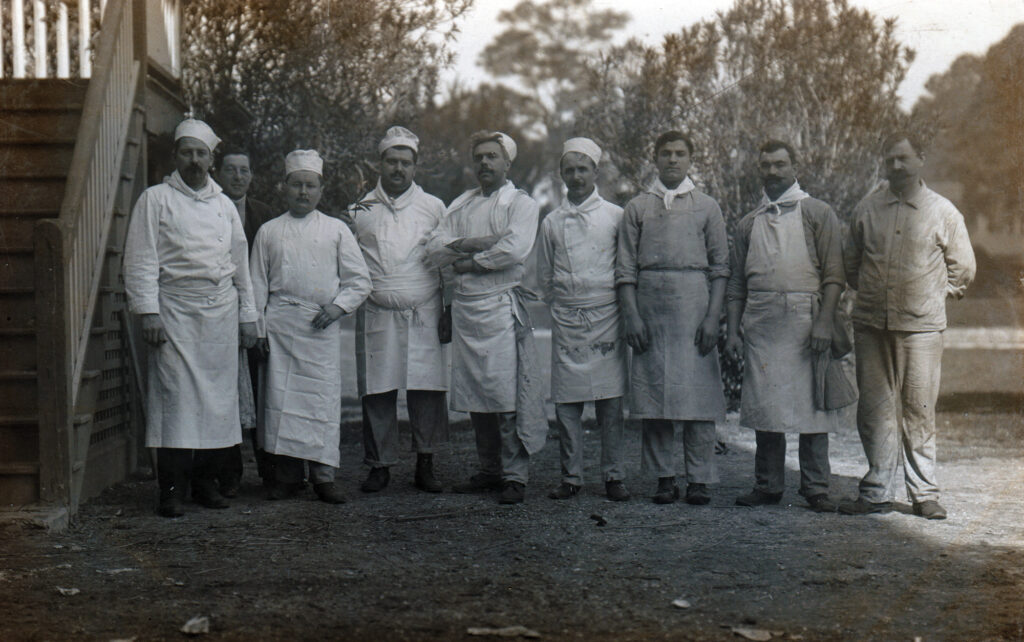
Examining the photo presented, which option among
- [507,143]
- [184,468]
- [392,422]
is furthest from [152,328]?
[507,143]

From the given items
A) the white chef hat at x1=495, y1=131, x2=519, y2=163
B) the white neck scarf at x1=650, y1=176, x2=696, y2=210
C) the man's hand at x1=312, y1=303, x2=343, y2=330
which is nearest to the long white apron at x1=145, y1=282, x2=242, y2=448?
the man's hand at x1=312, y1=303, x2=343, y2=330

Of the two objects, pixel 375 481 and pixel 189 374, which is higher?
pixel 189 374

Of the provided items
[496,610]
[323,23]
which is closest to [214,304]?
[496,610]

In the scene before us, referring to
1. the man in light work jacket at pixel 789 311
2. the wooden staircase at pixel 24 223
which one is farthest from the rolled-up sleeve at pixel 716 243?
the wooden staircase at pixel 24 223

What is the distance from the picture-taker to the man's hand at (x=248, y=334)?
530 cm

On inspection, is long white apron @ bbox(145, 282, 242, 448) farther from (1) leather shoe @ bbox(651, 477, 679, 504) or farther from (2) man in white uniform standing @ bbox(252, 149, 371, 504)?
(1) leather shoe @ bbox(651, 477, 679, 504)

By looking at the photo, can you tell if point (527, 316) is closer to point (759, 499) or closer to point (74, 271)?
point (759, 499)

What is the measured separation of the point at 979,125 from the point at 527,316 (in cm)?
722

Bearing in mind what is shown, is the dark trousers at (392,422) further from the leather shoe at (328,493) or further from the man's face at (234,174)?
the man's face at (234,174)

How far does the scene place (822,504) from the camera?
16.9ft

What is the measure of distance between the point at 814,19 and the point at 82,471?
7.67 meters

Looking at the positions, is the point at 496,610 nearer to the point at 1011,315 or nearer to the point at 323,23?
the point at 323,23

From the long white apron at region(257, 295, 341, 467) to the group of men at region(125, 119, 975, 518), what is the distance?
11 millimetres

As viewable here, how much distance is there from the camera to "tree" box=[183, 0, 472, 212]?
822 centimetres
